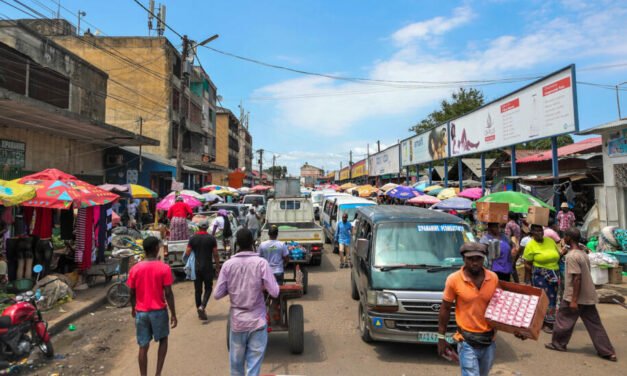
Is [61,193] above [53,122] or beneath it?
beneath

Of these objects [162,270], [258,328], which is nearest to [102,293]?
[162,270]

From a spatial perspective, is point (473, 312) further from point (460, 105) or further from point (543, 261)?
point (460, 105)

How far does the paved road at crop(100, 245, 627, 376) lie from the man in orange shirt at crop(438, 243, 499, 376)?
1569 millimetres

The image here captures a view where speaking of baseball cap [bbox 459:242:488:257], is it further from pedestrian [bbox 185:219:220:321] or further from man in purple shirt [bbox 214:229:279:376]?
pedestrian [bbox 185:219:220:321]

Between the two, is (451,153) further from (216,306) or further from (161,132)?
(161,132)

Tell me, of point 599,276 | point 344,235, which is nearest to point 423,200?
point 344,235

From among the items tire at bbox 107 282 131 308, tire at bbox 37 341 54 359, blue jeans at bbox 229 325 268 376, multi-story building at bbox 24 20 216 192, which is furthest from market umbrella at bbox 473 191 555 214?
multi-story building at bbox 24 20 216 192


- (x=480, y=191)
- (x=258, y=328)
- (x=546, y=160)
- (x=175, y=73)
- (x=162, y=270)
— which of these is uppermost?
(x=175, y=73)

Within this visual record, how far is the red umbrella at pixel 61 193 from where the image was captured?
766 centimetres

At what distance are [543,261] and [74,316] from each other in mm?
7981

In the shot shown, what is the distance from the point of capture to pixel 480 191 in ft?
54.1

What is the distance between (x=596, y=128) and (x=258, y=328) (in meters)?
11.5

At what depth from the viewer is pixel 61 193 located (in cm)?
788

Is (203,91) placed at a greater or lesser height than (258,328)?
greater
